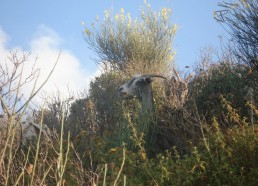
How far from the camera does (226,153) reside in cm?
482

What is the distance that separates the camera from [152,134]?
7.78m

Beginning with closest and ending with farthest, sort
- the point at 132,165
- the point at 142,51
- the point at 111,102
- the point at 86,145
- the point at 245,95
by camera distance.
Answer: the point at 132,165
the point at 86,145
the point at 245,95
the point at 111,102
the point at 142,51

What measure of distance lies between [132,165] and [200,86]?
4.52 metres

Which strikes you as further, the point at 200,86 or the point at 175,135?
the point at 200,86

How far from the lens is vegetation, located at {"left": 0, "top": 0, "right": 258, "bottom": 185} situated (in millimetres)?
4367

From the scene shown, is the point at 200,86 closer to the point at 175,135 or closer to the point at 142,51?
the point at 175,135

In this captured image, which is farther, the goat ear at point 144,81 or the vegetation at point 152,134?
the goat ear at point 144,81

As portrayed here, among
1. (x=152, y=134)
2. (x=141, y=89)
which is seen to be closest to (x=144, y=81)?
(x=141, y=89)

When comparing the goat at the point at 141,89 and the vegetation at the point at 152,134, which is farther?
the goat at the point at 141,89

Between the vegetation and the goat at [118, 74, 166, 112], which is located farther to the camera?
the goat at [118, 74, 166, 112]

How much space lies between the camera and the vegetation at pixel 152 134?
4367 millimetres

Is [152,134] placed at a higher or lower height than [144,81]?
lower

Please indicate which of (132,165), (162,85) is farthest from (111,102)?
(132,165)

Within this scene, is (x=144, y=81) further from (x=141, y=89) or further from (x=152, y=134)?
(x=152, y=134)
